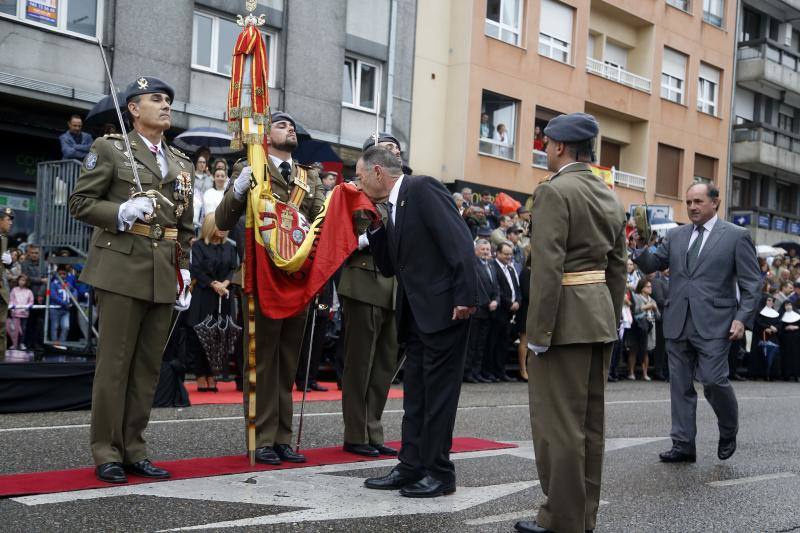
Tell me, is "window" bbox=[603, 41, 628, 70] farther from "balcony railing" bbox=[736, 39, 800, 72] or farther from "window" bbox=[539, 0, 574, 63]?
"balcony railing" bbox=[736, 39, 800, 72]

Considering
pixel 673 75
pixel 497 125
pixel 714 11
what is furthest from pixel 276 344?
pixel 714 11

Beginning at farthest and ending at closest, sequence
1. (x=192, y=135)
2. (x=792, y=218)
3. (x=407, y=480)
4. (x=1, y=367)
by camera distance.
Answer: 1. (x=792, y=218)
2. (x=192, y=135)
3. (x=1, y=367)
4. (x=407, y=480)

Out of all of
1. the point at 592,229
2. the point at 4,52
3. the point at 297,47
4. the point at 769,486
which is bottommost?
the point at 769,486

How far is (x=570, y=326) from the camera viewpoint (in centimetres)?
551

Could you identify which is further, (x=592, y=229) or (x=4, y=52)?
(x=4, y=52)

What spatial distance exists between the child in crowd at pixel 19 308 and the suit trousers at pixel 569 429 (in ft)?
33.1

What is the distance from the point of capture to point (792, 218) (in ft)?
145

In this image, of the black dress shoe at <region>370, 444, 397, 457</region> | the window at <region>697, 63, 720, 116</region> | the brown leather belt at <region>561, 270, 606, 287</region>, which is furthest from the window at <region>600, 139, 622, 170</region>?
the brown leather belt at <region>561, 270, 606, 287</region>

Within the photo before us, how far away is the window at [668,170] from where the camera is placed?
3591 centimetres

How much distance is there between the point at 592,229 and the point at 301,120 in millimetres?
17779

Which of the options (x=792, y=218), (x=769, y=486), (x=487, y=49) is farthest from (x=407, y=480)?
(x=792, y=218)

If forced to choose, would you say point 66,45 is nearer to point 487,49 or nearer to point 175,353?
point 175,353

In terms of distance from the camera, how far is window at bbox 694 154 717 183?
124 ft

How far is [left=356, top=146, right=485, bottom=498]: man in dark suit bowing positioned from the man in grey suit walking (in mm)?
2425
